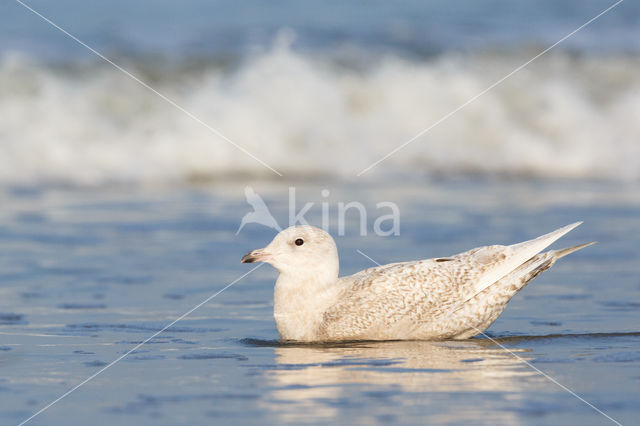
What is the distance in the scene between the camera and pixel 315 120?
17422mm

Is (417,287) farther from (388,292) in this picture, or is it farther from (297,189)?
(297,189)

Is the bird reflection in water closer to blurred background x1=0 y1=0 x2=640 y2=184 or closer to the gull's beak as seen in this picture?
the gull's beak

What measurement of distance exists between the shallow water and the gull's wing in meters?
0.21

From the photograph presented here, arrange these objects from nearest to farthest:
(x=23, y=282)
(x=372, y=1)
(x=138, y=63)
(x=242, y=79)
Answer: (x=23, y=282), (x=242, y=79), (x=138, y=63), (x=372, y=1)

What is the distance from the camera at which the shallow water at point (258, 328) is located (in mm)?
5188

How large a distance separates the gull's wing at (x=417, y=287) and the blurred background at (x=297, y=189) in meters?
0.27

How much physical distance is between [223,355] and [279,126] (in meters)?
10.9

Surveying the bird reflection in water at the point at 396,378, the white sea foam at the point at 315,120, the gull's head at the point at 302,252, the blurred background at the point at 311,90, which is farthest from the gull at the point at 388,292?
the white sea foam at the point at 315,120

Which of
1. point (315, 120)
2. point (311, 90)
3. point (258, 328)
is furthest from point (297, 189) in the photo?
point (258, 328)

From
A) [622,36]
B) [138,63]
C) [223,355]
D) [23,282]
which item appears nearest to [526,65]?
[622,36]

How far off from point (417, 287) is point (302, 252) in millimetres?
731

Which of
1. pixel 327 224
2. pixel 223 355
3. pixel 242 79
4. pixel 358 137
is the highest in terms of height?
pixel 242 79

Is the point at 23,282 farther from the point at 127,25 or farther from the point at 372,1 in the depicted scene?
the point at 372,1

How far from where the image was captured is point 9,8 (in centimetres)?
2339
